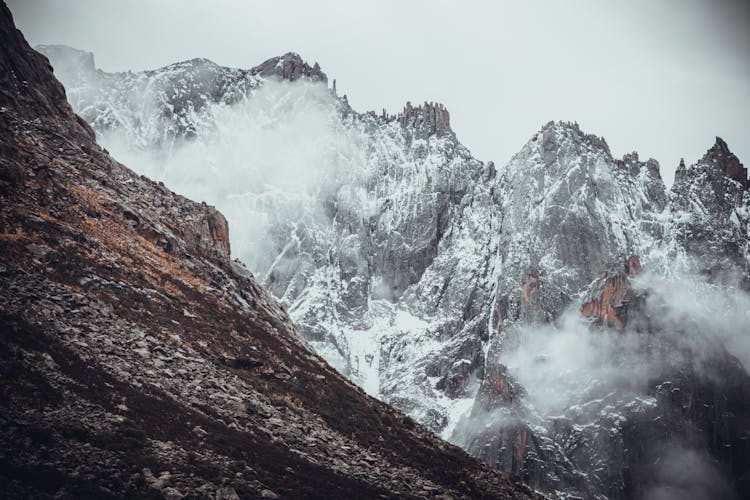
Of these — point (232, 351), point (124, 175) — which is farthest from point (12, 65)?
point (232, 351)

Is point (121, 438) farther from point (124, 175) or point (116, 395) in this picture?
point (124, 175)

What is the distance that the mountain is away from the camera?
129 ft

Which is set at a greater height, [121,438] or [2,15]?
[2,15]

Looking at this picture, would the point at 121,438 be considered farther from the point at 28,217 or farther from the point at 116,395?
the point at 28,217

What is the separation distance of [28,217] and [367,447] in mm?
38843

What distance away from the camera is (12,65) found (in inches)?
3580

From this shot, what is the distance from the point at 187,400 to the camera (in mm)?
52594

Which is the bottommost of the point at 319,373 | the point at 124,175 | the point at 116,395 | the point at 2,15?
the point at 116,395

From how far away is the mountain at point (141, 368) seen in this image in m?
39.4

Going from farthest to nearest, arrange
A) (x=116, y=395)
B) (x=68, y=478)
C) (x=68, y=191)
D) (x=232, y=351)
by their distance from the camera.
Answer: (x=68, y=191), (x=232, y=351), (x=116, y=395), (x=68, y=478)

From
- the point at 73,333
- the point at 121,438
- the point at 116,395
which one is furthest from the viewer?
the point at 73,333

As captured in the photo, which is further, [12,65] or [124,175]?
[124,175]

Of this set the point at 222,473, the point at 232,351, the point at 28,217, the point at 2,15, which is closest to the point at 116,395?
the point at 222,473

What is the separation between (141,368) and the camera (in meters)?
52.8
